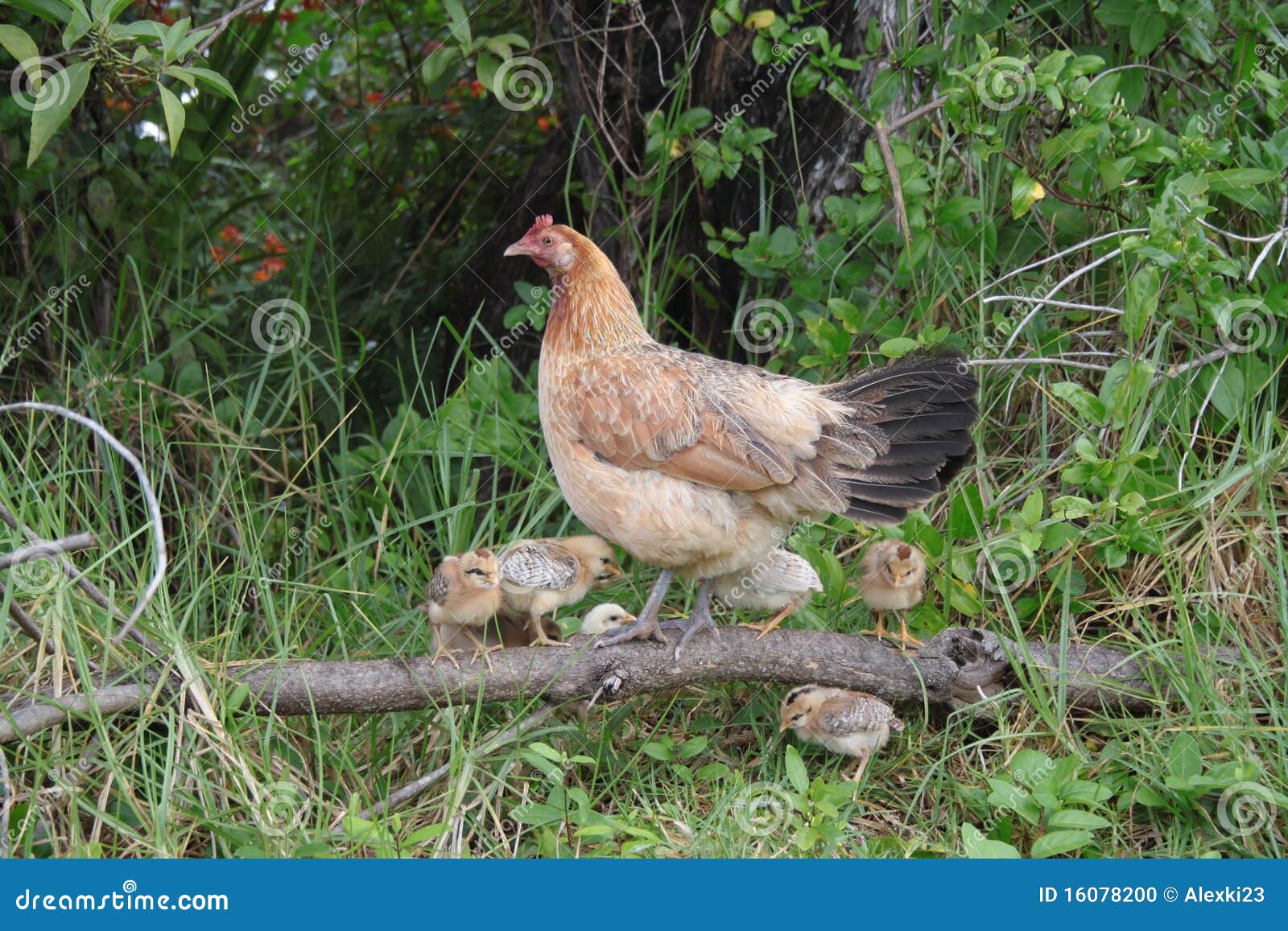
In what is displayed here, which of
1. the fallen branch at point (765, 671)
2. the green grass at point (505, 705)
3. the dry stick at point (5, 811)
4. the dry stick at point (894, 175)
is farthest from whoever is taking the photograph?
the dry stick at point (894, 175)

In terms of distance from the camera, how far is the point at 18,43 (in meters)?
3.65

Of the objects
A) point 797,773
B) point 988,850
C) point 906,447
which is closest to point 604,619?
point 797,773

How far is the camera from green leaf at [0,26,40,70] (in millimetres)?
3621

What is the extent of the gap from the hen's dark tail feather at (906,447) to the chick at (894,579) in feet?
0.64

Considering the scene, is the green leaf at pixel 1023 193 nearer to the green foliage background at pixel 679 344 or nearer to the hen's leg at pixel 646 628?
the green foliage background at pixel 679 344

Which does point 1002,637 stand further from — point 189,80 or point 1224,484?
point 189,80

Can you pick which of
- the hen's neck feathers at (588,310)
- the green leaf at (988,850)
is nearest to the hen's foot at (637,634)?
the hen's neck feathers at (588,310)

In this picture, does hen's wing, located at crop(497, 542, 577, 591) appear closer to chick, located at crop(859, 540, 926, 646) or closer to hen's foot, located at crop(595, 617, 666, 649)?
hen's foot, located at crop(595, 617, 666, 649)

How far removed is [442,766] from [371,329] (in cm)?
316

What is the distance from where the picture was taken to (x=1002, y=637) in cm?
432

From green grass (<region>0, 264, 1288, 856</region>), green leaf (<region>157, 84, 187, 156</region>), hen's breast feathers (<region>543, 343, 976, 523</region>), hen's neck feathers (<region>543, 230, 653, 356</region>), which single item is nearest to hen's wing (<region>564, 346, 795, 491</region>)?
hen's breast feathers (<region>543, 343, 976, 523</region>)

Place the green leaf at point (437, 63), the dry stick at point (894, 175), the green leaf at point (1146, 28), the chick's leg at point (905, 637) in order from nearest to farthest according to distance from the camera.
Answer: the chick's leg at point (905, 637) < the green leaf at point (1146, 28) < the green leaf at point (437, 63) < the dry stick at point (894, 175)

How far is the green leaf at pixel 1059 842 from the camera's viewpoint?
3607 millimetres

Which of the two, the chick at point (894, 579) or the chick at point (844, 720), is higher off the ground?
the chick at point (894, 579)
